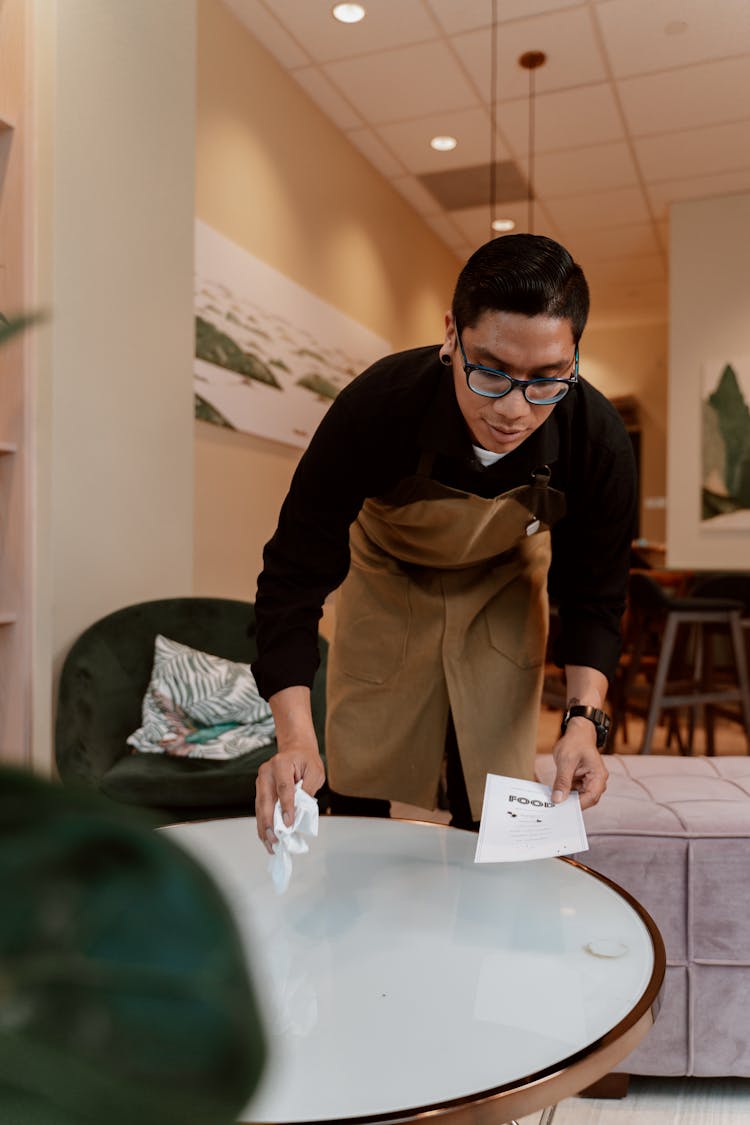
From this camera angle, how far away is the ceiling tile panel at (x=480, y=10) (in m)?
3.61

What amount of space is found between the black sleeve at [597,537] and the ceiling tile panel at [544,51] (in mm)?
3035

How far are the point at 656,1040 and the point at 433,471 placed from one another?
3.42 feet

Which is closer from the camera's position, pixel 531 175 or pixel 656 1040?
pixel 656 1040

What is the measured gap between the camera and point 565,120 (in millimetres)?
4535

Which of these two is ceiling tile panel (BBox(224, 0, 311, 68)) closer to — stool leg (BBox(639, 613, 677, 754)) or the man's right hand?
stool leg (BBox(639, 613, 677, 754))

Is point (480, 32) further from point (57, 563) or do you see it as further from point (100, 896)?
point (100, 896)

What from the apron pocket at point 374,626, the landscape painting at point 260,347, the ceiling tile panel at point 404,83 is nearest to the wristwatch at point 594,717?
the apron pocket at point 374,626

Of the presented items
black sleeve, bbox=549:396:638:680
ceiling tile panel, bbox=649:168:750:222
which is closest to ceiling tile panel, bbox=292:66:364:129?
ceiling tile panel, bbox=649:168:750:222

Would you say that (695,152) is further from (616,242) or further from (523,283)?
(523,283)

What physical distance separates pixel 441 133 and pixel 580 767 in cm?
424

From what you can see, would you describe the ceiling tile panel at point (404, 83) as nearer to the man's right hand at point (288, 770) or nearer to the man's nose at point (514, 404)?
the man's nose at point (514, 404)

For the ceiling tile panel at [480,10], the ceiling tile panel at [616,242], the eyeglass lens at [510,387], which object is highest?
the ceiling tile panel at [480,10]

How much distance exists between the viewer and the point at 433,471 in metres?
1.41

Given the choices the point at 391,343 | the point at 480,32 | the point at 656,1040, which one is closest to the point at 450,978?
the point at 656,1040
